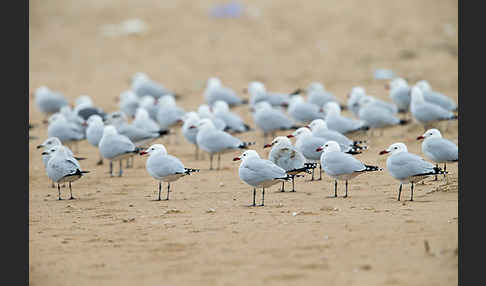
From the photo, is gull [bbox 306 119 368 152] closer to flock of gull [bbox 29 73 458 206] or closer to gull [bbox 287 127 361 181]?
flock of gull [bbox 29 73 458 206]

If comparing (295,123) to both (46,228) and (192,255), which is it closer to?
(46,228)

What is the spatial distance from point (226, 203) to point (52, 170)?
2.84 metres

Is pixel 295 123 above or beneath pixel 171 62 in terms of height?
beneath

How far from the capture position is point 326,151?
1132cm

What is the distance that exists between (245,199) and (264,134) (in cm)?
613

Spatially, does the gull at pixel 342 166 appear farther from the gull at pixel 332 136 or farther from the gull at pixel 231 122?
the gull at pixel 231 122

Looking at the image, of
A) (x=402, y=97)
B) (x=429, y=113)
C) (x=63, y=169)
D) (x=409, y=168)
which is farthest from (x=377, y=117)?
(x=63, y=169)

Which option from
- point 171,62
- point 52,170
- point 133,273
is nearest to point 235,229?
point 133,273

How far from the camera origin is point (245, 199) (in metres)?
11.2

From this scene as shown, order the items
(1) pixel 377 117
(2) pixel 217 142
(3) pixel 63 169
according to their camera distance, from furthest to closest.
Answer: (1) pixel 377 117, (2) pixel 217 142, (3) pixel 63 169

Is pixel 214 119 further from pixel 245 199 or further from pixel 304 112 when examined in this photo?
pixel 245 199

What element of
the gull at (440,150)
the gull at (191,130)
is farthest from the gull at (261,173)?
the gull at (191,130)

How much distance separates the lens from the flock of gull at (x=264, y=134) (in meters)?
10.8

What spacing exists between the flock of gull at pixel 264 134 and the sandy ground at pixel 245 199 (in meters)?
0.38
